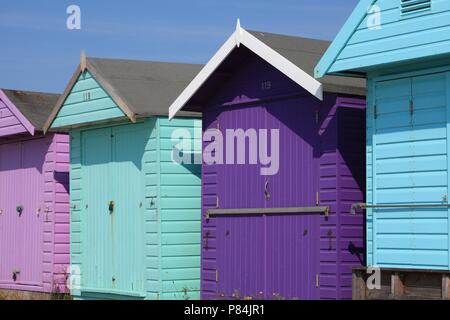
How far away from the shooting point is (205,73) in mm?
13914

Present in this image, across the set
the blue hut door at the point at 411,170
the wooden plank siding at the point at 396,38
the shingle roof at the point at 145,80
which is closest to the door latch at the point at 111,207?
the shingle roof at the point at 145,80

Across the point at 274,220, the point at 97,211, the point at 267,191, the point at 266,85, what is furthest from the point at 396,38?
the point at 97,211

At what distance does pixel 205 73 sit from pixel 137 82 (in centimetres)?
236

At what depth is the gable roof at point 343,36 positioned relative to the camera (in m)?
11.5

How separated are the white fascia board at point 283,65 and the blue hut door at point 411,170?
791mm

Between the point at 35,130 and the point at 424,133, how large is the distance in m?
8.78

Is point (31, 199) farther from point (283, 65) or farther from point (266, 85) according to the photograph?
point (283, 65)

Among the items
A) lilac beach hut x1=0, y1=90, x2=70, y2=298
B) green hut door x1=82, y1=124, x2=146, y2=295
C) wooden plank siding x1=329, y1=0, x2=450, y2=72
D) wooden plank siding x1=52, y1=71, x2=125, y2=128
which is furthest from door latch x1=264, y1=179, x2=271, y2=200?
lilac beach hut x1=0, y1=90, x2=70, y2=298

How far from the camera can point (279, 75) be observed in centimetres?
1326

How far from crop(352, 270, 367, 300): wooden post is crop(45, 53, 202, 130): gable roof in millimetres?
4697

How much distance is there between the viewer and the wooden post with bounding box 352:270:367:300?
1158 centimetres

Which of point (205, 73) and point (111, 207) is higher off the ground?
point (205, 73)

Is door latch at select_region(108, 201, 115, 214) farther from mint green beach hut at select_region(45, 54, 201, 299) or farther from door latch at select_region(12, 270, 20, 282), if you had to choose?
door latch at select_region(12, 270, 20, 282)

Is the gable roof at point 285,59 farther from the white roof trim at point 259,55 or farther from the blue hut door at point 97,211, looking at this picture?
the blue hut door at point 97,211
